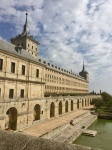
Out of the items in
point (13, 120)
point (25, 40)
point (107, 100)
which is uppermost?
point (25, 40)

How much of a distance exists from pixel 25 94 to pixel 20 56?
6828mm

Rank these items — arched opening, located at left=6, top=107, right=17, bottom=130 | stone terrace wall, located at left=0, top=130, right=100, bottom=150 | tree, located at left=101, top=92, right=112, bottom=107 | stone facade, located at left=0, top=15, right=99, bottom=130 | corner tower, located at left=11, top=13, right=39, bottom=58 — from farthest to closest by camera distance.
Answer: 1. tree, located at left=101, top=92, right=112, bottom=107
2. corner tower, located at left=11, top=13, right=39, bottom=58
3. stone facade, located at left=0, top=15, right=99, bottom=130
4. arched opening, located at left=6, top=107, right=17, bottom=130
5. stone terrace wall, located at left=0, top=130, right=100, bottom=150

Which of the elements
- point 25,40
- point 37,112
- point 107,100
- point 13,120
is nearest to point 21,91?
point 37,112

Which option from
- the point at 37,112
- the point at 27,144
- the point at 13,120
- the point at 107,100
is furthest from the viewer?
the point at 107,100

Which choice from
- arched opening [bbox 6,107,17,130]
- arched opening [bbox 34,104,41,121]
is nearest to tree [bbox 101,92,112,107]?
arched opening [bbox 34,104,41,121]

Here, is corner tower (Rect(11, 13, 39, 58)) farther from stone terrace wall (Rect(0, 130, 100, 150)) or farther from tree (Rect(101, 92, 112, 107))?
stone terrace wall (Rect(0, 130, 100, 150))

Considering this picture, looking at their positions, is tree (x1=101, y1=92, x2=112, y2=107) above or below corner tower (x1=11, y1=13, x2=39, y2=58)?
below

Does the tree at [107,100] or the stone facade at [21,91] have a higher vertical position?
the stone facade at [21,91]

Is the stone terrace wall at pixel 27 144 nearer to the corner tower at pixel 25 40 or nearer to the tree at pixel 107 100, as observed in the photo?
the corner tower at pixel 25 40

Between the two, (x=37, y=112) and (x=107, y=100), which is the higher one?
(x=37, y=112)

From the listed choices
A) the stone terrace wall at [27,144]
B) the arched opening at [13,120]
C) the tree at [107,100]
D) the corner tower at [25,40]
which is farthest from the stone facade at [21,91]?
the tree at [107,100]

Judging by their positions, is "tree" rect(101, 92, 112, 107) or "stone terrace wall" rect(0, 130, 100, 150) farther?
"tree" rect(101, 92, 112, 107)

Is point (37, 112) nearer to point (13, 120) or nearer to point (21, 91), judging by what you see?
point (21, 91)

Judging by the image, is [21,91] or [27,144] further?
[21,91]
